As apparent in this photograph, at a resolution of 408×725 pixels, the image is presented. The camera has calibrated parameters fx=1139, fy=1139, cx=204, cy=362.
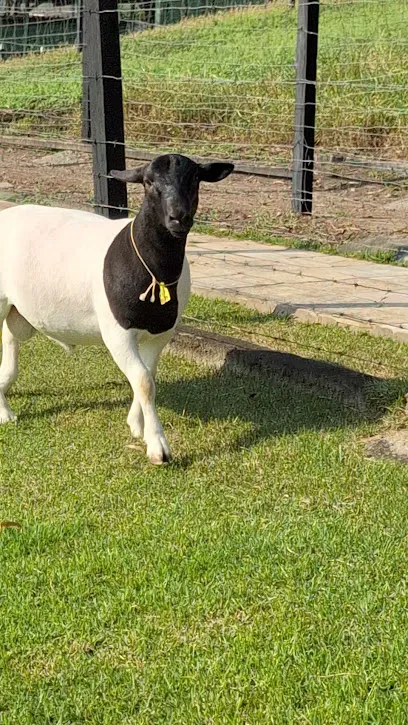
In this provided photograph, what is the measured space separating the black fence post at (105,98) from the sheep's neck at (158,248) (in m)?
2.08

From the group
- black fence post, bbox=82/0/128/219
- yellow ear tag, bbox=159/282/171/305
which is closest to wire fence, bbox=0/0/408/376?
black fence post, bbox=82/0/128/219

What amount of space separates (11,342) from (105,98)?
1.85m

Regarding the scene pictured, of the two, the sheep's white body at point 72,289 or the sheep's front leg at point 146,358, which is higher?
the sheep's white body at point 72,289

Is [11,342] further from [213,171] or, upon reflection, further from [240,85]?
[240,85]

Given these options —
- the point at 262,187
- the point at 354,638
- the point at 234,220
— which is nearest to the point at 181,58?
the point at 262,187

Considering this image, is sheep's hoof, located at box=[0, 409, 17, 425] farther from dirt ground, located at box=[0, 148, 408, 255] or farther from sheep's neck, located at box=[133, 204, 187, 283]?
dirt ground, located at box=[0, 148, 408, 255]

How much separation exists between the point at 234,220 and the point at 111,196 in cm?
378

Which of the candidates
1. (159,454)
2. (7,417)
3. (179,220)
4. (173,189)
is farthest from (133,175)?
(7,417)

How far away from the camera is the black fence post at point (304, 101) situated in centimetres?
1037

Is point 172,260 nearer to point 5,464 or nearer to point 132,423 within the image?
point 132,423

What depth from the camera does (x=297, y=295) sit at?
25.2ft

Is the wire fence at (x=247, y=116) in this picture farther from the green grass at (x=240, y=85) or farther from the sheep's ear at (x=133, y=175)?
the sheep's ear at (x=133, y=175)

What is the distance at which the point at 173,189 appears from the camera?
15.4 feet

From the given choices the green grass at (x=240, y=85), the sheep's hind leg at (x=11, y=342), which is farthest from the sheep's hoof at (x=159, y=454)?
the green grass at (x=240, y=85)
